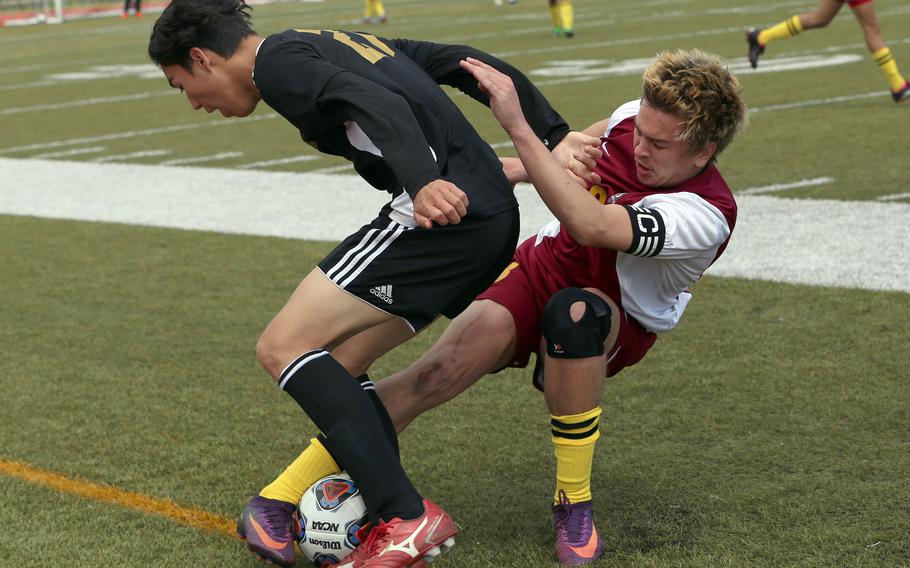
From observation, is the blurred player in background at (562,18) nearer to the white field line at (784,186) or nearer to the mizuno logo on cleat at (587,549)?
the white field line at (784,186)

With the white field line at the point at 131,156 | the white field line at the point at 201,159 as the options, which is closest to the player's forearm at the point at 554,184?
the white field line at the point at 201,159

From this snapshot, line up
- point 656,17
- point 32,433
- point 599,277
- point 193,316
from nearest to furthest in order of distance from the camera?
point 599,277 → point 32,433 → point 193,316 → point 656,17

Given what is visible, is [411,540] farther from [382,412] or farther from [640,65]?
[640,65]

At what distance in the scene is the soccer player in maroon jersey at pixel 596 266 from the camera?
3.55 meters

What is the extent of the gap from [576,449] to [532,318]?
440 mm

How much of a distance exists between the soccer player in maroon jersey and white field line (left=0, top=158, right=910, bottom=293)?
258 centimetres

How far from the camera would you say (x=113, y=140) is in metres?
13.0

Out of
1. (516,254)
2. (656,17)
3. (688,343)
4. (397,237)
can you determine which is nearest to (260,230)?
(688,343)

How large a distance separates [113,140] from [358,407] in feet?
33.2

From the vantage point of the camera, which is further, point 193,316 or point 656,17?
point 656,17

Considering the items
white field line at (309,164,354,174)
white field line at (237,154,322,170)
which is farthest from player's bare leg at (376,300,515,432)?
white field line at (237,154,322,170)

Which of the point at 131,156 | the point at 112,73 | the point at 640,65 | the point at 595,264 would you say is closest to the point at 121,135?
the point at 131,156

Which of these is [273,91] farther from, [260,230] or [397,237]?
[260,230]

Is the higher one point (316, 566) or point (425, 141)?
point (425, 141)
